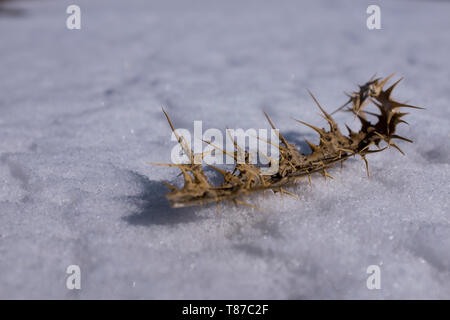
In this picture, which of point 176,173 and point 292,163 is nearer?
point 292,163

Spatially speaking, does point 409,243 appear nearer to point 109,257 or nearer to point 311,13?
point 109,257

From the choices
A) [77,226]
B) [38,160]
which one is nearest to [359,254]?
[77,226]

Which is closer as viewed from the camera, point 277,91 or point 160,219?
point 160,219

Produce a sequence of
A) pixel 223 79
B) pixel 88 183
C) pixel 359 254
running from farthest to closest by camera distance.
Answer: pixel 223 79
pixel 88 183
pixel 359 254
